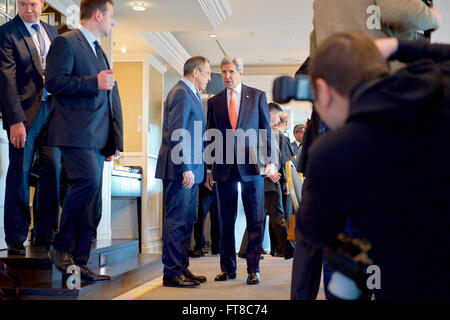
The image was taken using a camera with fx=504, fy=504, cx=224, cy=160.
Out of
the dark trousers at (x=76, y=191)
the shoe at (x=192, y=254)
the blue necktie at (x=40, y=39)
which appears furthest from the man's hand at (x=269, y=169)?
the shoe at (x=192, y=254)

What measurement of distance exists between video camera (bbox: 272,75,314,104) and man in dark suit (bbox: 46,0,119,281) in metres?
1.62

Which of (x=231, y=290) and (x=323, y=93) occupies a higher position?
(x=323, y=93)

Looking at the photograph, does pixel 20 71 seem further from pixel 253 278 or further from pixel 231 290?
pixel 253 278

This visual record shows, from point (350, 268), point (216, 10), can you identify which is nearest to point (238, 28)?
point (216, 10)

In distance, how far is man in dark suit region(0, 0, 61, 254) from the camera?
2.81m

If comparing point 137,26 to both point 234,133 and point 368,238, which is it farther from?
point 368,238

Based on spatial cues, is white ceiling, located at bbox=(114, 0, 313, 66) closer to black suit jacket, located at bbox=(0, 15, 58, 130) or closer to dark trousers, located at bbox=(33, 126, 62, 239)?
black suit jacket, located at bbox=(0, 15, 58, 130)

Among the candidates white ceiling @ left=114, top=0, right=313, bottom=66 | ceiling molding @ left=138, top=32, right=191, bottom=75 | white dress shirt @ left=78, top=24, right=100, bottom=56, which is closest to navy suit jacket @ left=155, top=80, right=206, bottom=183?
white dress shirt @ left=78, top=24, right=100, bottom=56

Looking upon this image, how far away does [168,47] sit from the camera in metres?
7.45

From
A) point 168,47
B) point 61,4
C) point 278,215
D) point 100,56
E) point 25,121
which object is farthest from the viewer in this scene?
point 168,47

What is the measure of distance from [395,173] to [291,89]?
0.28 m

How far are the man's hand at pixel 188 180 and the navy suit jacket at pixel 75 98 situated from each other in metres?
0.53

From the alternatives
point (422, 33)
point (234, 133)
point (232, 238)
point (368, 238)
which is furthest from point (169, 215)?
point (368, 238)

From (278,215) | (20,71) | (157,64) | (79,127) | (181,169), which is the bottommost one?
(278,215)
